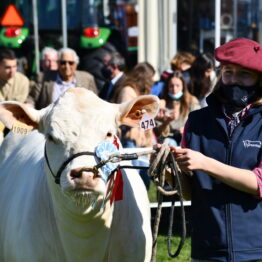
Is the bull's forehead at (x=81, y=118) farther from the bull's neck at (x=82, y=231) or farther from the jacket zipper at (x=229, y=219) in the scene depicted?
the jacket zipper at (x=229, y=219)

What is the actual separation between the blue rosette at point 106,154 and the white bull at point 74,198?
3 centimetres

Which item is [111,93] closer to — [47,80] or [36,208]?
[47,80]

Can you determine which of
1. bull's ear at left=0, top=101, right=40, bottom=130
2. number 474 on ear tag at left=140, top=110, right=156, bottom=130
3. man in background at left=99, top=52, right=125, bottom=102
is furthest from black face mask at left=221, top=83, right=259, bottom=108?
man in background at left=99, top=52, right=125, bottom=102

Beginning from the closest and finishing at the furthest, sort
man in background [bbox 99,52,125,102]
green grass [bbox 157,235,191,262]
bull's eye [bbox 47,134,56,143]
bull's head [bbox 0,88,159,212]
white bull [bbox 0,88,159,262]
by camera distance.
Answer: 1. bull's head [bbox 0,88,159,212]
2. white bull [bbox 0,88,159,262]
3. bull's eye [bbox 47,134,56,143]
4. green grass [bbox 157,235,191,262]
5. man in background [bbox 99,52,125,102]

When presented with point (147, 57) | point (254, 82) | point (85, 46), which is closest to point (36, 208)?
point (254, 82)

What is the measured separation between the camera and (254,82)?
13.9ft

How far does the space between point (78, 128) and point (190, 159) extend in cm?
64

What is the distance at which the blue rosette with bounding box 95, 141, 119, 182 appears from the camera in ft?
13.8

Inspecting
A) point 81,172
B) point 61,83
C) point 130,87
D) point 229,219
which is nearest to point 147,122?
point 81,172

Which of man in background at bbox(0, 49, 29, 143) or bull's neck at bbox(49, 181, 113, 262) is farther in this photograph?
man in background at bbox(0, 49, 29, 143)

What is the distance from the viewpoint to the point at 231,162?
4172 mm

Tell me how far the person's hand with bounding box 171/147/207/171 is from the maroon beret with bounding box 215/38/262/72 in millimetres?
512

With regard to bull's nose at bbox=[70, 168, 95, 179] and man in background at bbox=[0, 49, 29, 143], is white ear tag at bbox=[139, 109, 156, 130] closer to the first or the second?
bull's nose at bbox=[70, 168, 95, 179]

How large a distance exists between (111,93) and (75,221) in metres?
5.40
